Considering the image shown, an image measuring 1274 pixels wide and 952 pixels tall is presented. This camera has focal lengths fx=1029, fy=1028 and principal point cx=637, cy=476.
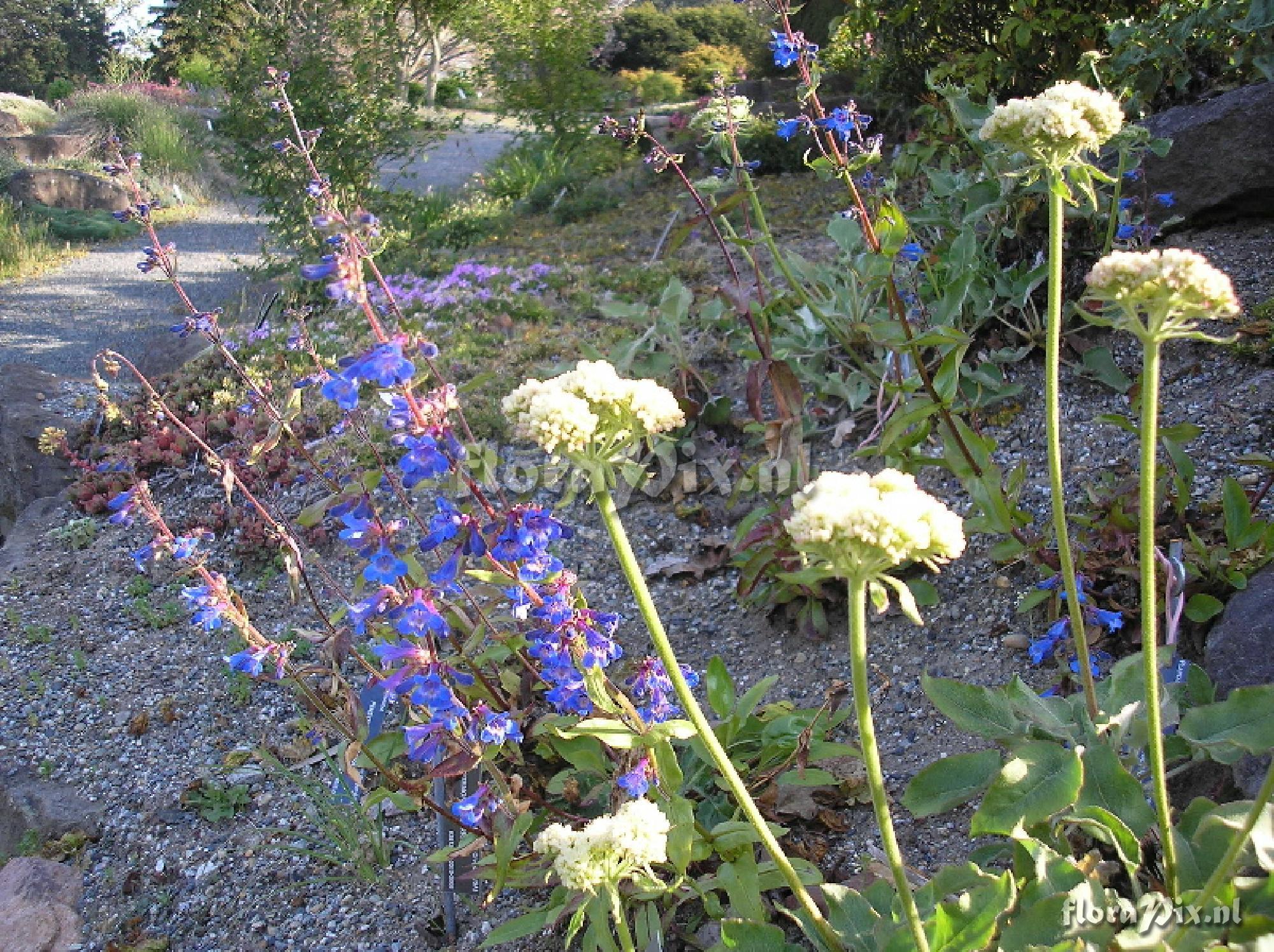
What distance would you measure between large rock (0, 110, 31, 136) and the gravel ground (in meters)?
15.6

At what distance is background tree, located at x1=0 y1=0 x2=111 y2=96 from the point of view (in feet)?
73.2

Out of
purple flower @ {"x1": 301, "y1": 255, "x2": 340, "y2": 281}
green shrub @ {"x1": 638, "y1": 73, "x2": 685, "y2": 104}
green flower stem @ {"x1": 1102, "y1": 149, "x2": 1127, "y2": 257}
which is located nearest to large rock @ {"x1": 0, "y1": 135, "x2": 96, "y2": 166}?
green shrub @ {"x1": 638, "y1": 73, "x2": 685, "y2": 104}

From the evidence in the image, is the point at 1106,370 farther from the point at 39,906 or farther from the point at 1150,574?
the point at 39,906

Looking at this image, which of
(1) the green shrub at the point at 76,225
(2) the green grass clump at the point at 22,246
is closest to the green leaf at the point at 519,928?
(2) the green grass clump at the point at 22,246

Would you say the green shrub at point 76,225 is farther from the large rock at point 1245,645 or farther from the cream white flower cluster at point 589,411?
the large rock at point 1245,645

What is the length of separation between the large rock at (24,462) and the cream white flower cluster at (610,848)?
4.64 meters

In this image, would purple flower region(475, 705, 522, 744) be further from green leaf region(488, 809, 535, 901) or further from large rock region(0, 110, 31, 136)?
large rock region(0, 110, 31, 136)


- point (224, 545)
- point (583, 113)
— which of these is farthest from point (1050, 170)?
point (583, 113)

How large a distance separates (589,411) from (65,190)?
45.7 ft

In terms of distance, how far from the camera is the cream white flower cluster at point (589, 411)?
1.27 m

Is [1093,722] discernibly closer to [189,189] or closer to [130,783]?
[130,783]

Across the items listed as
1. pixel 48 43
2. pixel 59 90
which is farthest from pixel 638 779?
pixel 48 43

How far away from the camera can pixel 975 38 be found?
5.54 m

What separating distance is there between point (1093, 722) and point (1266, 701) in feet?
0.79
